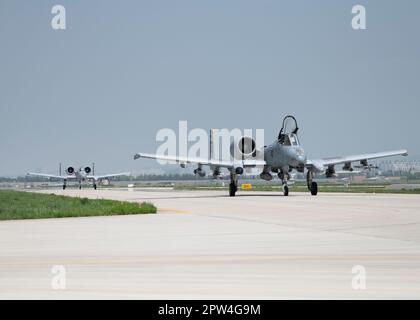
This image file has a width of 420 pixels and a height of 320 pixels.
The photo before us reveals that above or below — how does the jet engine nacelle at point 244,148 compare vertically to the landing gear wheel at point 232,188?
above

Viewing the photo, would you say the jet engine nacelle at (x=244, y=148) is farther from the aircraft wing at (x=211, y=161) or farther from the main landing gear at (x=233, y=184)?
the main landing gear at (x=233, y=184)

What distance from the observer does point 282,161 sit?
172ft

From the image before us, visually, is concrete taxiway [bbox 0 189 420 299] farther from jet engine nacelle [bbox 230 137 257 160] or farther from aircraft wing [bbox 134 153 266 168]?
jet engine nacelle [bbox 230 137 257 160]

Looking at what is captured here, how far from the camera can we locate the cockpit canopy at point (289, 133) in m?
51.0

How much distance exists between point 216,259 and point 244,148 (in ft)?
153

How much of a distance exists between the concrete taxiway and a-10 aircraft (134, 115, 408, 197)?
2867 cm

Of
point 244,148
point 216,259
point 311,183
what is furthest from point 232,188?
point 216,259

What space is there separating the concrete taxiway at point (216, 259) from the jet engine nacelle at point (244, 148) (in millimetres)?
36219

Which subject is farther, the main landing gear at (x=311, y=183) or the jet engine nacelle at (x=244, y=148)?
the jet engine nacelle at (x=244, y=148)

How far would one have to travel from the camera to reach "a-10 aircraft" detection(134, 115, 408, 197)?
5125cm

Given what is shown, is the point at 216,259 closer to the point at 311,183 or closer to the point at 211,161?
the point at 311,183

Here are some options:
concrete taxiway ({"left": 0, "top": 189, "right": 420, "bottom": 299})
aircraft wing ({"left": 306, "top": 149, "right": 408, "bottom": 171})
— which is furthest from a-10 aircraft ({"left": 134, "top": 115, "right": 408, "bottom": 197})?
concrete taxiway ({"left": 0, "top": 189, "right": 420, "bottom": 299})

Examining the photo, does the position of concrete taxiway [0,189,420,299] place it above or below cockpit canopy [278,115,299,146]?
below

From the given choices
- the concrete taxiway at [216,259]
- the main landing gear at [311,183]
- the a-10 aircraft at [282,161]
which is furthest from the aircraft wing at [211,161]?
the concrete taxiway at [216,259]
